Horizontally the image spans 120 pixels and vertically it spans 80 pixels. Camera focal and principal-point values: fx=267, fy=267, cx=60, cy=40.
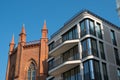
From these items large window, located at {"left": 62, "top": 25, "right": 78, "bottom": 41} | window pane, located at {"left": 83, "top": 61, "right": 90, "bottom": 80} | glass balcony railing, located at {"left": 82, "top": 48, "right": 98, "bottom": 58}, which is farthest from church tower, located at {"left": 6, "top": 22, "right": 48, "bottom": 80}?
window pane, located at {"left": 83, "top": 61, "right": 90, "bottom": 80}

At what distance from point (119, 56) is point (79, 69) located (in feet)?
20.6

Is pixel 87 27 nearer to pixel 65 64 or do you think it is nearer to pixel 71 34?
pixel 71 34

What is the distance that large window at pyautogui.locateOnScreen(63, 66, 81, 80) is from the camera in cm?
3241

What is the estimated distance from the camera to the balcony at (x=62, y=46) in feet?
111

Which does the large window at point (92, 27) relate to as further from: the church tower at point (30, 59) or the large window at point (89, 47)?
the church tower at point (30, 59)

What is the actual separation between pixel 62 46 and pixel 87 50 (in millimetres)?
4334

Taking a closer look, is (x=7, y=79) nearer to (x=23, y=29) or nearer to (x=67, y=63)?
(x=23, y=29)

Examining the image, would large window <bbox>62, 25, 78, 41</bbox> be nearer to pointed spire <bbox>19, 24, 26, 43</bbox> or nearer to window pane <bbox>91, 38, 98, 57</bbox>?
window pane <bbox>91, 38, 98, 57</bbox>

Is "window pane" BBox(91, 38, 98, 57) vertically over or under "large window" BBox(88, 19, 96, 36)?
under

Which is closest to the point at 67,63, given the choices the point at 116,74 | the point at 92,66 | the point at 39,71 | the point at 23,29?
the point at 92,66

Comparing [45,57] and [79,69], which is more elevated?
[45,57]

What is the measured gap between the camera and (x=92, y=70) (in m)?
29.9

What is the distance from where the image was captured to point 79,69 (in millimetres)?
32406

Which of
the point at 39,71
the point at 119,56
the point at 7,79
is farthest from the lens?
the point at 7,79
